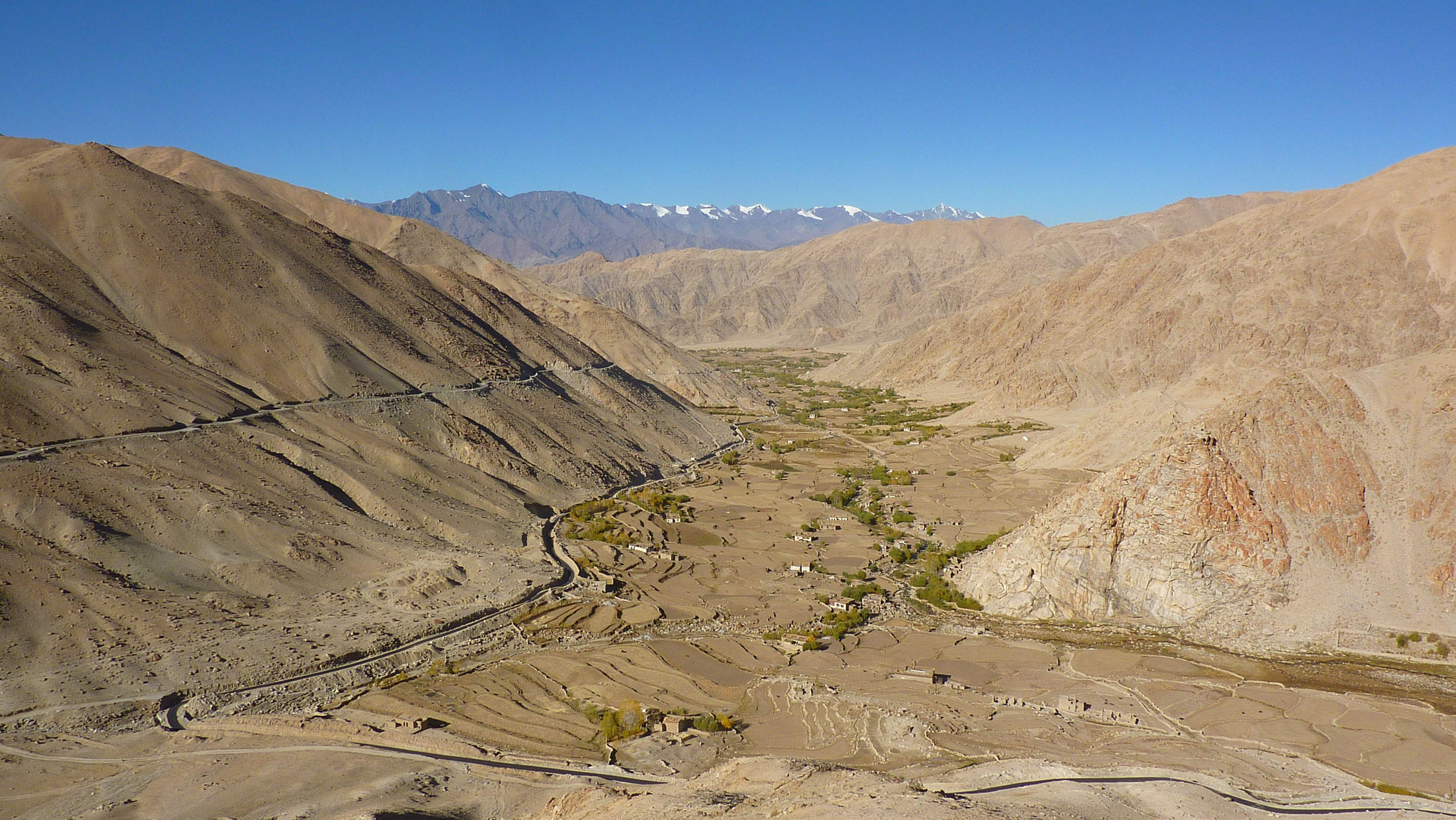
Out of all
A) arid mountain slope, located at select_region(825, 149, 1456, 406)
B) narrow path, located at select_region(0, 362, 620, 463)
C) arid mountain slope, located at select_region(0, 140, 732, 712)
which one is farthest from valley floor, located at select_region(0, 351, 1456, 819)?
arid mountain slope, located at select_region(825, 149, 1456, 406)

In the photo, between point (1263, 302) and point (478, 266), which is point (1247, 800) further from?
point (478, 266)

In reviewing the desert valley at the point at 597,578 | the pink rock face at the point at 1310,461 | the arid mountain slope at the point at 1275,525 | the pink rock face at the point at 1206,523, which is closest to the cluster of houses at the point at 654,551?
the desert valley at the point at 597,578

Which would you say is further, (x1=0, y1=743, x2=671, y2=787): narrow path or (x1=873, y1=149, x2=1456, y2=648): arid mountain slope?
(x1=873, y1=149, x2=1456, y2=648): arid mountain slope

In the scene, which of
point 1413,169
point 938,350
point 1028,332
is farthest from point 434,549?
point 1413,169

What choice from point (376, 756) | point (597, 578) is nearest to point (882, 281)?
point (597, 578)

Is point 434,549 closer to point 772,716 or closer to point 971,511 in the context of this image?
point 772,716

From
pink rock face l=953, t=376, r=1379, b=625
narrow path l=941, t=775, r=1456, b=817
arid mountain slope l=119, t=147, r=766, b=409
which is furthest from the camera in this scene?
arid mountain slope l=119, t=147, r=766, b=409

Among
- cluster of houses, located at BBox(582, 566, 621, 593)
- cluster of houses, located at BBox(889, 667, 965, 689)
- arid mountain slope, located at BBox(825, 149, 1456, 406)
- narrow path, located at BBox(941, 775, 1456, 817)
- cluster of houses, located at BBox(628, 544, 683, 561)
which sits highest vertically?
arid mountain slope, located at BBox(825, 149, 1456, 406)

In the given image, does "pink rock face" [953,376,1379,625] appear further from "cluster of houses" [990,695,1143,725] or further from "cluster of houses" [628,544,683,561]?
"cluster of houses" [628,544,683,561]
